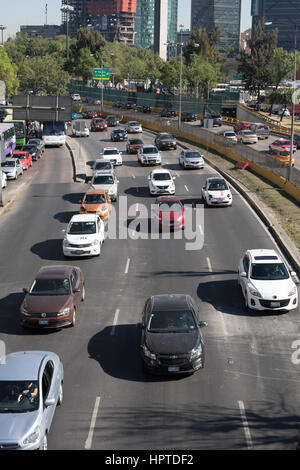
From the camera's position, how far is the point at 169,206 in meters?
33.0

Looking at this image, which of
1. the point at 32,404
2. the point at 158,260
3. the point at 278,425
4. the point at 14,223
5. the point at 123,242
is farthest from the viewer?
the point at 14,223

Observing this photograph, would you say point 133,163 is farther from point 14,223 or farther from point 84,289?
point 84,289

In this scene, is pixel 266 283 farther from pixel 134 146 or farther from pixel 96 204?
pixel 134 146

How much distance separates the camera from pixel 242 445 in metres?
13.1

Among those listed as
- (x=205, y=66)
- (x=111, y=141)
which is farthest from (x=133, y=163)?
(x=205, y=66)

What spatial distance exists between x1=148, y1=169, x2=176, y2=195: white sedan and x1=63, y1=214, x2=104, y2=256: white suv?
11375mm

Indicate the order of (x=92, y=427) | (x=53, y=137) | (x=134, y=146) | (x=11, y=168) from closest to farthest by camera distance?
(x=92, y=427) → (x=11, y=168) → (x=134, y=146) → (x=53, y=137)

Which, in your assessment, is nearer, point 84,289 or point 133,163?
point 84,289

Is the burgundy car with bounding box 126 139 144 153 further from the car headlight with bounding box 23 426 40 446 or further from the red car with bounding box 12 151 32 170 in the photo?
the car headlight with bounding box 23 426 40 446

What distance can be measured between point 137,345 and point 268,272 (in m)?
5.80

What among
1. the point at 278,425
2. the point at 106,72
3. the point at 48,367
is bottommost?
the point at 278,425

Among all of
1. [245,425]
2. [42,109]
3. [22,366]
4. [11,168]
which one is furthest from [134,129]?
[245,425]

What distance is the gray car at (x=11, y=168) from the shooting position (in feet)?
159

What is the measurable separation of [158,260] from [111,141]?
4526 cm
